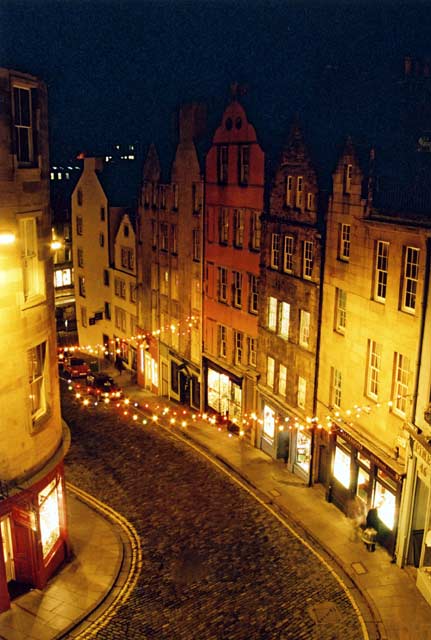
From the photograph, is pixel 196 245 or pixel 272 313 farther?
pixel 196 245

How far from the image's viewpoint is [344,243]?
27078mm

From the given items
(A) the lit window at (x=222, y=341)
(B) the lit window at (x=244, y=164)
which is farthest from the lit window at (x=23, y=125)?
(A) the lit window at (x=222, y=341)

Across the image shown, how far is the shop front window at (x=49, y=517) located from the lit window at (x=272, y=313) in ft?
47.5

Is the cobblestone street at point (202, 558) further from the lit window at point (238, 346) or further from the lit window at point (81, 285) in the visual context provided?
the lit window at point (81, 285)

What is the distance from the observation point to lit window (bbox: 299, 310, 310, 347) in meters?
30.0

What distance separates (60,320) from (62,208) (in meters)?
10.8

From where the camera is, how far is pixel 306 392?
3056 centimetres

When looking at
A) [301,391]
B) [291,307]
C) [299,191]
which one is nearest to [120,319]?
[291,307]

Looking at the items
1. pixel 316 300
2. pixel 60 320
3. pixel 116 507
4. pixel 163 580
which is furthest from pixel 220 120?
pixel 60 320

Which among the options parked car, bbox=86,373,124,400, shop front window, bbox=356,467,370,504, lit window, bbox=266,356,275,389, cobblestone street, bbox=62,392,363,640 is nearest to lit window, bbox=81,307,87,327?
parked car, bbox=86,373,124,400

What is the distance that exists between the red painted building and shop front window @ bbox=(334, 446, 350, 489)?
754 cm

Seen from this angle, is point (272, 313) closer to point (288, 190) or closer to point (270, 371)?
point (270, 371)

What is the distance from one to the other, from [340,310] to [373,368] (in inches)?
129

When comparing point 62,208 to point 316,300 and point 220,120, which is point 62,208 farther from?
point 316,300
